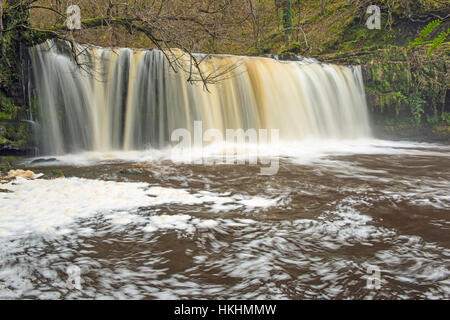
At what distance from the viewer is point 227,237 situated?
277 centimetres

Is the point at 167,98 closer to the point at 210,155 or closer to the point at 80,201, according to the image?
the point at 210,155

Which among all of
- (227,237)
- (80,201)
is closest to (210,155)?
(80,201)

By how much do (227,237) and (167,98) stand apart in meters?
7.22

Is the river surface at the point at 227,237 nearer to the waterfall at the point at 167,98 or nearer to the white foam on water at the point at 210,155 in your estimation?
the white foam on water at the point at 210,155

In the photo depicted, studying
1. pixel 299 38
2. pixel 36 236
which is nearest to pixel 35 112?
pixel 36 236

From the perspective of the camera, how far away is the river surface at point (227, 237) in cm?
199

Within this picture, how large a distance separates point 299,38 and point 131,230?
16.2 meters

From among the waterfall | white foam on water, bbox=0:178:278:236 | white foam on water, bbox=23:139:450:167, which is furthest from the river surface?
the waterfall

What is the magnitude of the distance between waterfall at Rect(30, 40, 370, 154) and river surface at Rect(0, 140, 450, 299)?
326cm

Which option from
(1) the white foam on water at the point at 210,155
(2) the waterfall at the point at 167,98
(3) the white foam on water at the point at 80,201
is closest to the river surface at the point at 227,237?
(3) the white foam on water at the point at 80,201

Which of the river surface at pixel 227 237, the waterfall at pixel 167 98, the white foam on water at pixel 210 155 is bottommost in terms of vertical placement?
the river surface at pixel 227 237

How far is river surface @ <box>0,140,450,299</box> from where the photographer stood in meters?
1.99

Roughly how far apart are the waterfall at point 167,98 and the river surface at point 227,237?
3264mm

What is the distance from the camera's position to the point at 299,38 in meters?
17.2
